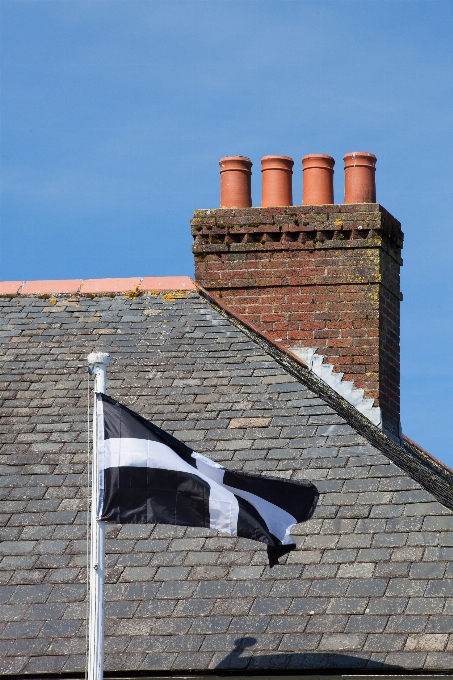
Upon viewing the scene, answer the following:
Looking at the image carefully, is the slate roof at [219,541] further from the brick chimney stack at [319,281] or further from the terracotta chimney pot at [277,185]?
the terracotta chimney pot at [277,185]

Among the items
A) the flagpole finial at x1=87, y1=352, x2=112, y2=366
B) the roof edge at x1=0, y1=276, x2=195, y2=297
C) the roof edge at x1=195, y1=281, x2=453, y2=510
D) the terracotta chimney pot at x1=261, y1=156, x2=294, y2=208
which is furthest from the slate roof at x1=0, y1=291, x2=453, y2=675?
the terracotta chimney pot at x1=261, y1=156, x2=294, y2=208

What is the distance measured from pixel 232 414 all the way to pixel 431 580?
2.36 meters

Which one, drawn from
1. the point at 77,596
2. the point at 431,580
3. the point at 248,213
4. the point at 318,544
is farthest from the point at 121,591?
the point at 248,213

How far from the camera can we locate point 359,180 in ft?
45.2

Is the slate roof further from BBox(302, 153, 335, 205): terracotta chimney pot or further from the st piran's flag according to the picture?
BBox(302, 153, 335, 205): terracotta chimney pot

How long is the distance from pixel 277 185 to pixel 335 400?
2665 mm

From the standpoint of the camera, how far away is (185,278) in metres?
12.6

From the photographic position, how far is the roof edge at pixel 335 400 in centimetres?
1079

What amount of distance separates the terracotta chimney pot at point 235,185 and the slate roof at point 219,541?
2.33m

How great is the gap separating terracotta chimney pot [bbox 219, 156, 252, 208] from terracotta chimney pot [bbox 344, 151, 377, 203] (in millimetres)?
970

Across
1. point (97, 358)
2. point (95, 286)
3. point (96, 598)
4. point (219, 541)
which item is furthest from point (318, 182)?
point (96, 598)

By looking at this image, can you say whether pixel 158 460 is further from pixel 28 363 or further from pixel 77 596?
pixel 28 363

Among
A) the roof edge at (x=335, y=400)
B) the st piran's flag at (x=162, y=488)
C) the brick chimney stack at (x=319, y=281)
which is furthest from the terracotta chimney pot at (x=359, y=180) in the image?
the st piran's flag at (x=162, y=488)

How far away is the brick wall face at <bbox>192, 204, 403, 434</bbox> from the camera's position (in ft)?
43.1
